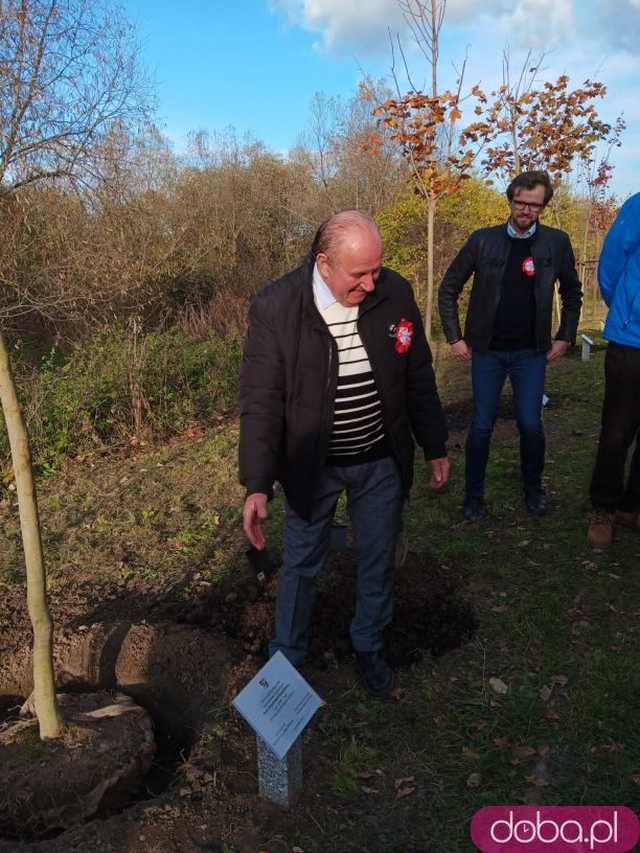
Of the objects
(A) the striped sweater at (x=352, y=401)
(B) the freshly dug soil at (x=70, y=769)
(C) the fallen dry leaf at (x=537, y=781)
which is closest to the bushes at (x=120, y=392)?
(B) the freshly dug soil at (x=70, y=769)

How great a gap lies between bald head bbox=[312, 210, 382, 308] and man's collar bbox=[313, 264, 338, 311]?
0.05m

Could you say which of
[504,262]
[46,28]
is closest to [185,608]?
[504,262]

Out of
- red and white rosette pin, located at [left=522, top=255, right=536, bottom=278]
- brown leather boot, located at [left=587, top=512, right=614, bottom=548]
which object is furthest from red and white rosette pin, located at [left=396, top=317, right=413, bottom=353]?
brown leather boot, located at [left=587, top=512, right=614, bottom=548]

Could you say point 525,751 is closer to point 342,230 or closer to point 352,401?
point 352,401

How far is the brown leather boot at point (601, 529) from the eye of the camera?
392 centimetres

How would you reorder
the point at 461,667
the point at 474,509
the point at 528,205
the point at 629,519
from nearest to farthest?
the point at 461,667, the point at 528,205, the point at 629,519, the point at 474,509

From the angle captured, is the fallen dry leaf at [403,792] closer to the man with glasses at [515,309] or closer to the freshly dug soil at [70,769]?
the freshly dug soil at [70,769]

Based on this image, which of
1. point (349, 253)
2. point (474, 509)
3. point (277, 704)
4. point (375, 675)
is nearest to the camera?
point (277, 704)

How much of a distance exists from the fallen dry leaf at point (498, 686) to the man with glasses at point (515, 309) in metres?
1.78

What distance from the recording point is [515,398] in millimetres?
4266

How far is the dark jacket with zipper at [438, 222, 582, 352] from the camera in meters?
4.03

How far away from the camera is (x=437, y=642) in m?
3.11

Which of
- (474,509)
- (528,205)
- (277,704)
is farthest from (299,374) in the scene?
(474,509)

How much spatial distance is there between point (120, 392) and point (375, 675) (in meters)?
4.90
